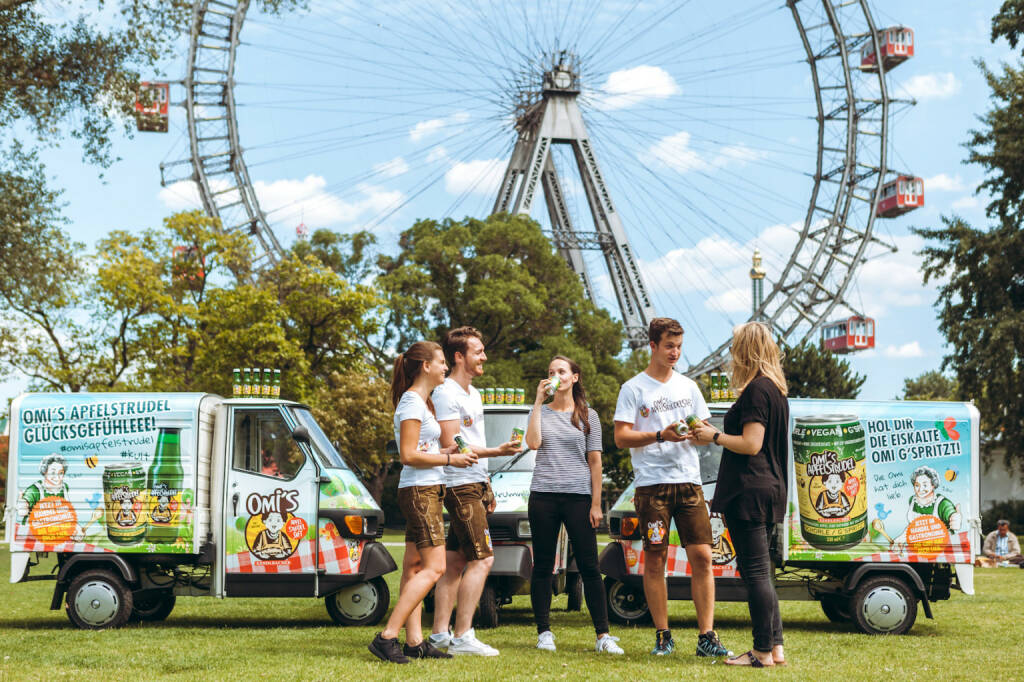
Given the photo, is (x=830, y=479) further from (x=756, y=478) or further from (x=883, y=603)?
(x=756, y=478)

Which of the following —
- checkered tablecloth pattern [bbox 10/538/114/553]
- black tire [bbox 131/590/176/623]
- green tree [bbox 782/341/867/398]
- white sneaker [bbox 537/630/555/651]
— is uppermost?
green tree [bbox 782/341/867/398]

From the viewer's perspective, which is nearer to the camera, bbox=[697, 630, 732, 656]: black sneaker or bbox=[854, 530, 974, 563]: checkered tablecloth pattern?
bbox=[697, 630, 732, 656]: black sneaker

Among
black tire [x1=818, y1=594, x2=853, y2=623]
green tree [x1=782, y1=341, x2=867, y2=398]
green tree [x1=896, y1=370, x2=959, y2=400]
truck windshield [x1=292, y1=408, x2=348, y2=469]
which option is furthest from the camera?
green tree [x1=896, y1=370, x2=959, y2=400]

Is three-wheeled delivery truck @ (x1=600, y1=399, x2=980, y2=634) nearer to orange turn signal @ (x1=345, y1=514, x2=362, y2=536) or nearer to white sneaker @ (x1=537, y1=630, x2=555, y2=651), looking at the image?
white sneaker @ (x1=537, y1=630, x2=555, y2=651)

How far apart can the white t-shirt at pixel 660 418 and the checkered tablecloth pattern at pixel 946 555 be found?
9.20 ft

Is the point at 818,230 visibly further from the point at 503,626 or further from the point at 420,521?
the point at 420,521

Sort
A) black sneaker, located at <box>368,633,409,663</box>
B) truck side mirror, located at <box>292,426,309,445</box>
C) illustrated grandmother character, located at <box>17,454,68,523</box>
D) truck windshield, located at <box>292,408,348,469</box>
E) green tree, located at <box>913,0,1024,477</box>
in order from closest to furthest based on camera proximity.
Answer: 1. black sneaker, located at <box>368,633,409,663</box>
2. truck side mirror, located at <box>292,426,309,445</box>
3. illustrated grandmother character, located at <box>17,454,68,523</box>
4. truck windshield, located at <box>292,408,348,469</box>
5. green tree, located at <box>913,0,1024,477</box>

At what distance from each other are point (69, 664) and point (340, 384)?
30325 mm

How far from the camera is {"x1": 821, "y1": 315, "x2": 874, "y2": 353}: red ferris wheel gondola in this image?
143 feet

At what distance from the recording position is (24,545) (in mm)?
9016

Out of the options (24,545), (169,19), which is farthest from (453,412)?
(169,19)

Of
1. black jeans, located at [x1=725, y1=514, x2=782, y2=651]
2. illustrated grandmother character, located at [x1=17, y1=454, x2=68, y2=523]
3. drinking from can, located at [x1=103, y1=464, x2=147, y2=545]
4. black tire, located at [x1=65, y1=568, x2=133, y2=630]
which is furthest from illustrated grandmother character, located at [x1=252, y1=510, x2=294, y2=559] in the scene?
black jeans, located at [x1=725, y1=514, x2=782, y2=651]

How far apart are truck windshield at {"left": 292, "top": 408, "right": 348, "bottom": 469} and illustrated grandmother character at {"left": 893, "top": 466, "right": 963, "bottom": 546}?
4435 mm

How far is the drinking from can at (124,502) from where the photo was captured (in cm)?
902
